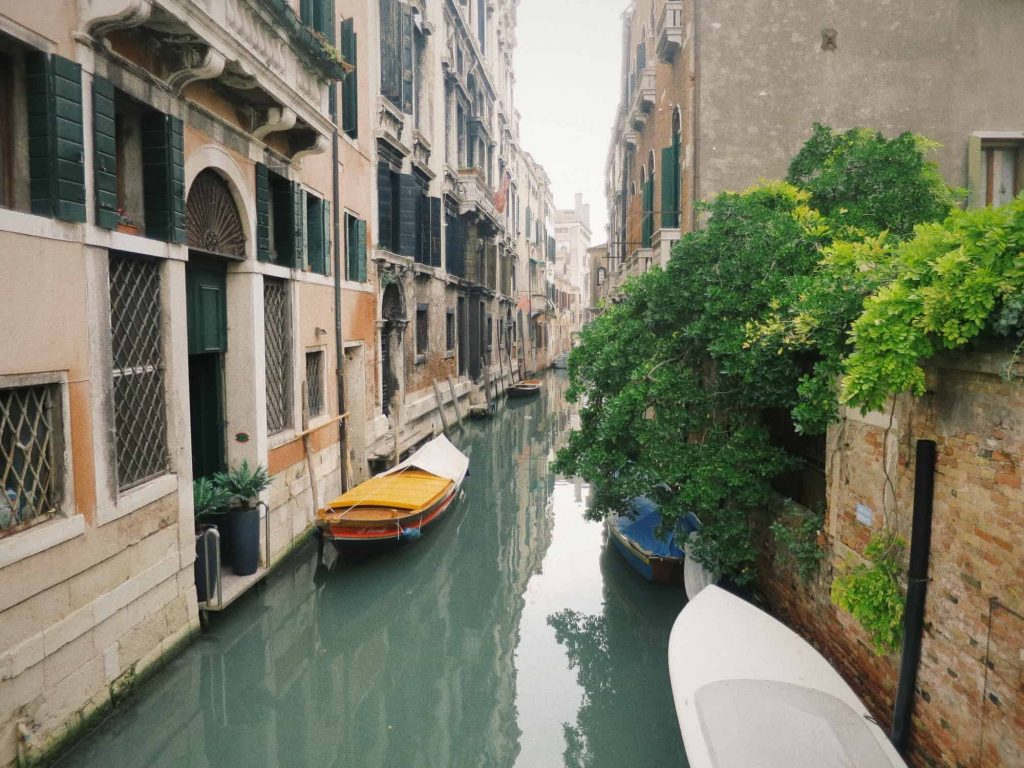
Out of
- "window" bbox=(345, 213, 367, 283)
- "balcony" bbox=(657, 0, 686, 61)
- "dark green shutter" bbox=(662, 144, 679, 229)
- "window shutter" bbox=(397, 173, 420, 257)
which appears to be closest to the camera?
"balcony" bbox=(657, 0, 686, 61)

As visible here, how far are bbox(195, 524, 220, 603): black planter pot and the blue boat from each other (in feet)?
Answer: 13.3

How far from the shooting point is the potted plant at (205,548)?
19.6 ft

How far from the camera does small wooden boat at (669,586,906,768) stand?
358 cm

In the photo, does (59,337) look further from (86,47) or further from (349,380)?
(349,380)

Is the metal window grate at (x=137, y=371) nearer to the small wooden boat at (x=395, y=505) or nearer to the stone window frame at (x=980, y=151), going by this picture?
the small wooden boat at (x=395, y=505)

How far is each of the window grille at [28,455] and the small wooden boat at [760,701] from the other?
13.2ft

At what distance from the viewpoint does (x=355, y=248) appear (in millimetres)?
10531

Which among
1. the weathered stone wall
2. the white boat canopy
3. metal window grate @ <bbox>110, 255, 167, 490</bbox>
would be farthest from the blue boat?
metal window grate @ <bbox>110, 255, 167, 490</bbox>

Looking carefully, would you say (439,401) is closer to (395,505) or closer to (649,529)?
(395,505)

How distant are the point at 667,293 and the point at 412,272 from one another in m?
8.07

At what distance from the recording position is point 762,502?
18.6 ft

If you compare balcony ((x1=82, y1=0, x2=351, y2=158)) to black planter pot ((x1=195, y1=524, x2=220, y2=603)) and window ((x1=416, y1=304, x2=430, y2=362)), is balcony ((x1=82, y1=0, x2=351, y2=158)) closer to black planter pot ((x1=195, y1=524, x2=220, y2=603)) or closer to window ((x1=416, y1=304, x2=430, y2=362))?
black planter pot ((x1=195, y1=524, x2=220, y2=603))

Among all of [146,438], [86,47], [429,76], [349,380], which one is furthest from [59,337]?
[429,76]

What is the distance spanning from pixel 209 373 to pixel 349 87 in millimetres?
5140
